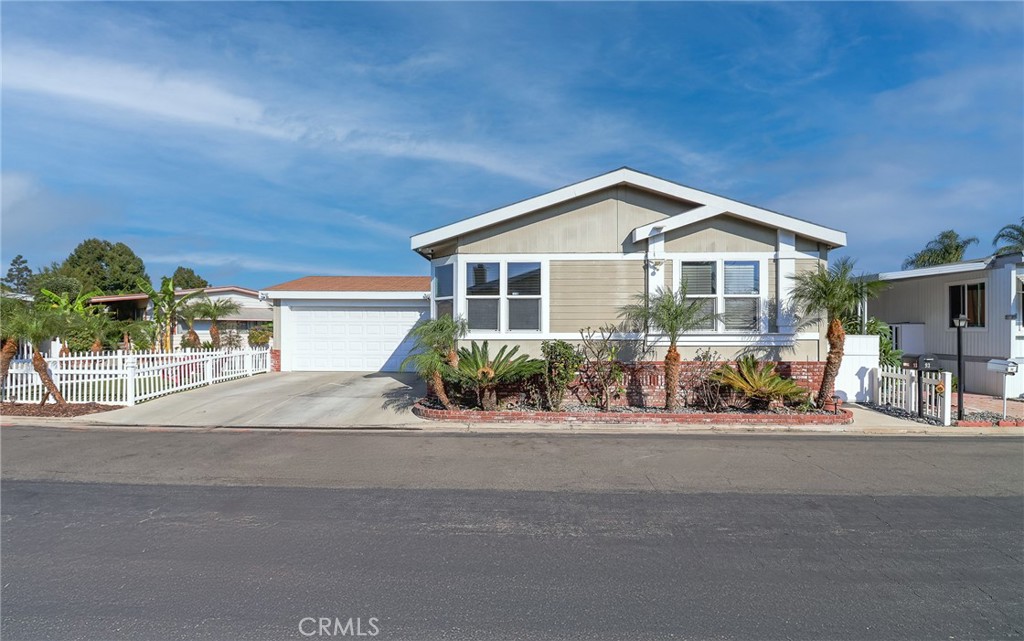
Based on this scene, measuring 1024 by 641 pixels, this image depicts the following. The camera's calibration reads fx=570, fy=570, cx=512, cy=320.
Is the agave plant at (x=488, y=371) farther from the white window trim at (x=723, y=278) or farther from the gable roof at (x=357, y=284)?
the gable roof at (x=357, y=284)

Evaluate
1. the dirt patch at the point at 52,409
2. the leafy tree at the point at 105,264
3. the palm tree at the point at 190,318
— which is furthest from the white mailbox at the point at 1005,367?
the leafy tree at the point at 105,264

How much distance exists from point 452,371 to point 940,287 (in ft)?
46.0

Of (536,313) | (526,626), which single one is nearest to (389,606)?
(526,626)

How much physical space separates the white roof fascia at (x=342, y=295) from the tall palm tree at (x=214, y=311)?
10.6 feet

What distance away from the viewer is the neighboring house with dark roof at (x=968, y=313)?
1353 cm

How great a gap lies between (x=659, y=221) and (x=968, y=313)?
30.7 ft

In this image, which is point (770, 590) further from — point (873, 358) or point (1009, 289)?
point (1009, 289)

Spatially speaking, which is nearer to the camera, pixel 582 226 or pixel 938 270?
pixel 582 226

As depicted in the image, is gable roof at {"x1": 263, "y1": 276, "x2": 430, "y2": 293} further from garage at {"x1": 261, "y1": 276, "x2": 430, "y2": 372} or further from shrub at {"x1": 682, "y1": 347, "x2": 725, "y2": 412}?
shrub at {"x1": 682, "y1": 347, "x2": 725, "y2": 412}

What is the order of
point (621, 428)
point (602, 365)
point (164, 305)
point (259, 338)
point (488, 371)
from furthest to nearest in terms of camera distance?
point (259, 338) < point (164, 305) < point (602, 365) < point (488, 371) < point (621, 428)

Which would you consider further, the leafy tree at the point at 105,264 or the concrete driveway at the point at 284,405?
the leafy tree at the point at 105,264

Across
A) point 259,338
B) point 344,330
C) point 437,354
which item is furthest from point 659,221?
point 259,338

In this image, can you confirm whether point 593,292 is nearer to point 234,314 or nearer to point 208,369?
point 208,369

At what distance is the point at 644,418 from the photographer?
1048cm
